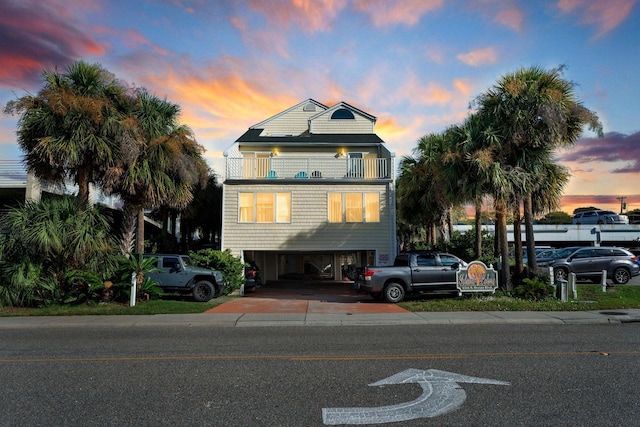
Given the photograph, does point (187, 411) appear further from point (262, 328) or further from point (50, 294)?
point (50, 294)

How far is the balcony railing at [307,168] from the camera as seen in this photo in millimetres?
21469

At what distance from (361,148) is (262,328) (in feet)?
51.8

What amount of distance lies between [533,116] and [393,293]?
7758 mm

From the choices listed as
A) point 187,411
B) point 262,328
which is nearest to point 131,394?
point 187,411

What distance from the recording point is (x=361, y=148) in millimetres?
24875

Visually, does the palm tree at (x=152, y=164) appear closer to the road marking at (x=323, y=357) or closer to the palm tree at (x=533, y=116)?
the road marking at (x=323, y=357)

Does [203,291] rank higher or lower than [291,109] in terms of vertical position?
lower

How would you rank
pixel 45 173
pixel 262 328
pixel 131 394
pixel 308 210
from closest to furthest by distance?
pixel 131 394
pixel 262 328
pixel 45 173
pixel 308 210

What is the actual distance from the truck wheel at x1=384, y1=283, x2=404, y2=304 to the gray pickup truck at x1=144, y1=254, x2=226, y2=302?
6.17 meters

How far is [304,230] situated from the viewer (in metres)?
20.9

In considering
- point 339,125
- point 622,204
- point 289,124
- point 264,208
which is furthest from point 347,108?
point 622,204

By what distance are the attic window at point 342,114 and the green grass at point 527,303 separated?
13.9 meters

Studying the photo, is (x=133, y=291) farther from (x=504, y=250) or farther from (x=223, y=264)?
A: (x=504, y=250)

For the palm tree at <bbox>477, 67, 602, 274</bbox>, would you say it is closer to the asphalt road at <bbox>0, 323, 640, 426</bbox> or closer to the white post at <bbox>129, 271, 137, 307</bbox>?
the asphalt road at <bbox>0, 323, 640, 426</bbox>
